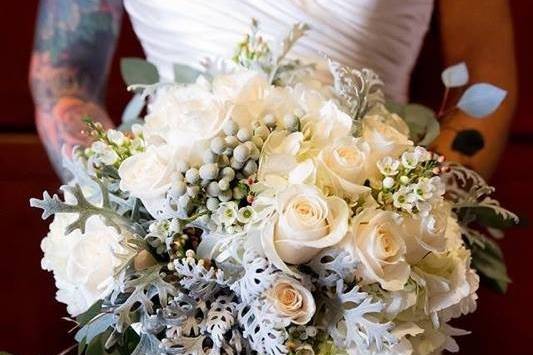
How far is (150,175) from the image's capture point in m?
0.63

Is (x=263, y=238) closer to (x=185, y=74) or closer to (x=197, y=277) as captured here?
(x=197, y=277)

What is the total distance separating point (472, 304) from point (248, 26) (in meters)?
0.37

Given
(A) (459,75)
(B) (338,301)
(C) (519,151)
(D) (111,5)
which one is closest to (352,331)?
(B) (338,301)

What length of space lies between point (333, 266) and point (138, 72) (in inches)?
15.5

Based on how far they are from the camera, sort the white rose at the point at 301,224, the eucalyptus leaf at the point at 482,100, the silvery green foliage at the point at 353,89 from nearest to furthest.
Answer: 1. the white rose at the point at 301,224
2. the silvery green foliage at the point at 353,89
3. the eucalyptus leaf at the point at 482,100

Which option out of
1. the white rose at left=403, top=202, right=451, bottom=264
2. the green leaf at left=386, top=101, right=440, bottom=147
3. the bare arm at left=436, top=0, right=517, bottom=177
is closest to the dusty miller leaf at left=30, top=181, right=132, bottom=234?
the white rose at left=403, top=202, right=451, bottom=264

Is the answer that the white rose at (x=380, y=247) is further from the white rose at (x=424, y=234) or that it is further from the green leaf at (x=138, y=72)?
the green leaf at (x=138, y=72)

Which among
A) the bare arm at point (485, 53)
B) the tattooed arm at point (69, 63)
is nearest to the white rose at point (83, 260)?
the tattooed arm at point (69, 63)

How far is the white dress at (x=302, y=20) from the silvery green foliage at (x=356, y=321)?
332mm

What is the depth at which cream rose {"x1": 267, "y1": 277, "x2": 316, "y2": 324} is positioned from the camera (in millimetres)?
584

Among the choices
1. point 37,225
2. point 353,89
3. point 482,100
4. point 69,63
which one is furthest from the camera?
point 37,225

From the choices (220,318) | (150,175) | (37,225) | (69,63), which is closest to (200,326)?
(220,318)

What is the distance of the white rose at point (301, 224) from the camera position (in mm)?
578

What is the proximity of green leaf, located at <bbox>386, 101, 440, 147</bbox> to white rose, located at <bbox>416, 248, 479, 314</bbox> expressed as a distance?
0.55 ft
